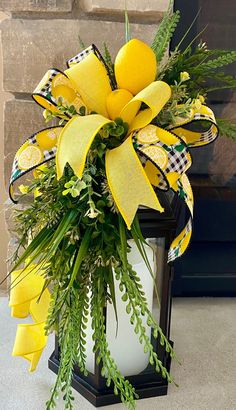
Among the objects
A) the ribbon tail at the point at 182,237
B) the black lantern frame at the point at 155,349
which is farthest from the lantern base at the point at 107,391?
the ribbon tail at the point at 182,237

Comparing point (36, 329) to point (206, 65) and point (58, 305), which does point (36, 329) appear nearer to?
point (58, 305)

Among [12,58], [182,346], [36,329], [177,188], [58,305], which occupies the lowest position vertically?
[182,346]

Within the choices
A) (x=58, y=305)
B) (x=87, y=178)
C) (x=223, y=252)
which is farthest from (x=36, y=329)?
(x=223, y=252)

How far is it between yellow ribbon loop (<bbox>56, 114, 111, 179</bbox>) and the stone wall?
0.33 m

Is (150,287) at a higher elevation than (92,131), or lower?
lower

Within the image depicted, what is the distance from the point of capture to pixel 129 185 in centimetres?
59

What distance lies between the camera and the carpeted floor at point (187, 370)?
2.42 ft

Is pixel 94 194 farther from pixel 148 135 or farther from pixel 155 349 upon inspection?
pixel 155 349

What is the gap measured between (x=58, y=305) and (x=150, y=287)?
0.18 meters

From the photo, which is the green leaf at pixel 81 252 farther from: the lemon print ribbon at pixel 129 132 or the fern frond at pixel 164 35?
the fern frond at pixel 164 35

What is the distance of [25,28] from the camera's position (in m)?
0.88

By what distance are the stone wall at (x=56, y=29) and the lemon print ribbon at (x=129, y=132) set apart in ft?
0.71

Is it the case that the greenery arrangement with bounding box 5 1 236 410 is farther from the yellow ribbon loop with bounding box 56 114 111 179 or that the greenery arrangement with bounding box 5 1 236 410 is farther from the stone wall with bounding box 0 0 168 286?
the stone wall with bounding box 0 0 168 286

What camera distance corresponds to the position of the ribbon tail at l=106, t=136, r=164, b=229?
0.58 metres
